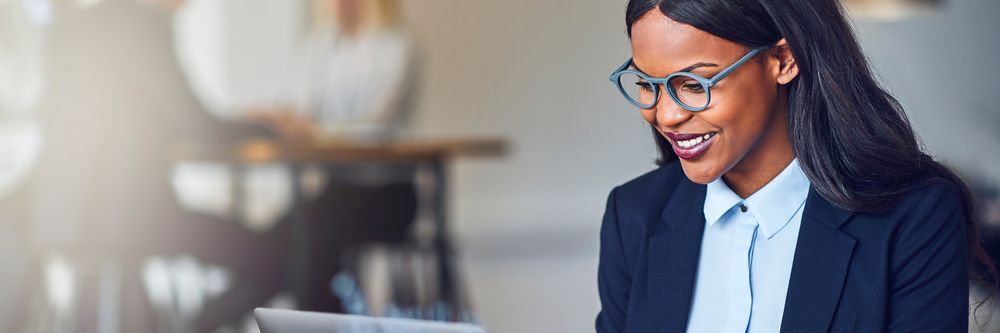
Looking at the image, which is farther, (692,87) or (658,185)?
(658,185)

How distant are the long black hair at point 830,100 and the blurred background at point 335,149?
277 mm

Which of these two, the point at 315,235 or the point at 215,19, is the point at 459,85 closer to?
the point at 215,19

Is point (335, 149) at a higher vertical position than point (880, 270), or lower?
lower

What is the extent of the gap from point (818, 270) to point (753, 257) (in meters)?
0.06

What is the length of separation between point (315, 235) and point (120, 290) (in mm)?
678

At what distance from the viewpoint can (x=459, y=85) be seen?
5980 mm

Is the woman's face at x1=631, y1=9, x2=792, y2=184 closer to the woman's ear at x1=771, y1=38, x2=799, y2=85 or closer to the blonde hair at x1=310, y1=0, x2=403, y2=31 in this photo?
the woman's ear at x1=771, y1=38, x2=799, y2=85

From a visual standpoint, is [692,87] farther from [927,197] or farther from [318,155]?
[318,155]

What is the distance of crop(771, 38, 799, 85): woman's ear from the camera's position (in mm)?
956

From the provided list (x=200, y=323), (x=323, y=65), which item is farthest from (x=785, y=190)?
(x=323, y=65)

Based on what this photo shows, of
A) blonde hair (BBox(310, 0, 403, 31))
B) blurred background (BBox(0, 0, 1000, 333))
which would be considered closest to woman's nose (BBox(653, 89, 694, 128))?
blurred background (BBox(0, 0, 1000, 333))

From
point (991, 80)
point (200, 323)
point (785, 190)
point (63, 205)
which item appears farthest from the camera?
point (991, 80)

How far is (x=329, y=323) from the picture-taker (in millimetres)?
907

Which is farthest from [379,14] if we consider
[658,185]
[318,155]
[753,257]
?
[753,257]
